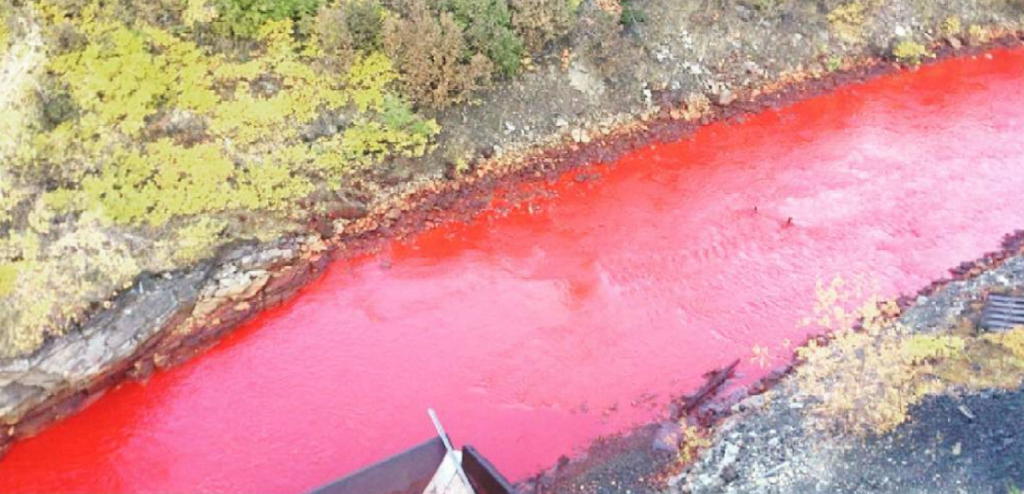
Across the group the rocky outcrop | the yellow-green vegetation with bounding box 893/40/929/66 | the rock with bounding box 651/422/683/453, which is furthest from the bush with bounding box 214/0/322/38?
the yellow-green vegetation with bounding box 893/40/929/66

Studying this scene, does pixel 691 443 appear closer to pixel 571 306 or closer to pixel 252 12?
pixel 571 306

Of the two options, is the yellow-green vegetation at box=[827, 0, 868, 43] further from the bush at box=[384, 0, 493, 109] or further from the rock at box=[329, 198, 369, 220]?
the rock at box=[329, 198, 369, 220]

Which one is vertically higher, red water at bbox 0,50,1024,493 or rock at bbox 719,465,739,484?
red water at bbox 0,50,1024,493

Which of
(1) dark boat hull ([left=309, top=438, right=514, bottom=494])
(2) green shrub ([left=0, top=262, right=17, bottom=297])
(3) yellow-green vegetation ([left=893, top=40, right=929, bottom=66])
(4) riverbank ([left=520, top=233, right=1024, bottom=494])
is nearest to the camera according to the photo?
(1) dark boat hull ([left=309, top=438, right=514, bottom=494])

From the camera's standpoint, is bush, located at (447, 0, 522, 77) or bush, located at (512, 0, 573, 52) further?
bush, located at (512, 0, 573, 52)

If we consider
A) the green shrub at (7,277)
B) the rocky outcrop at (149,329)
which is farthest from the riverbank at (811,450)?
the green shrub at (7,277)

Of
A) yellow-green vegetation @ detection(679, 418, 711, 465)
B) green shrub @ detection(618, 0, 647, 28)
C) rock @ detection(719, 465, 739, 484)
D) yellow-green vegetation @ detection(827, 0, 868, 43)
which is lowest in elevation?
yellow-green vegetation @ detection(679, 418, 711, 465)
